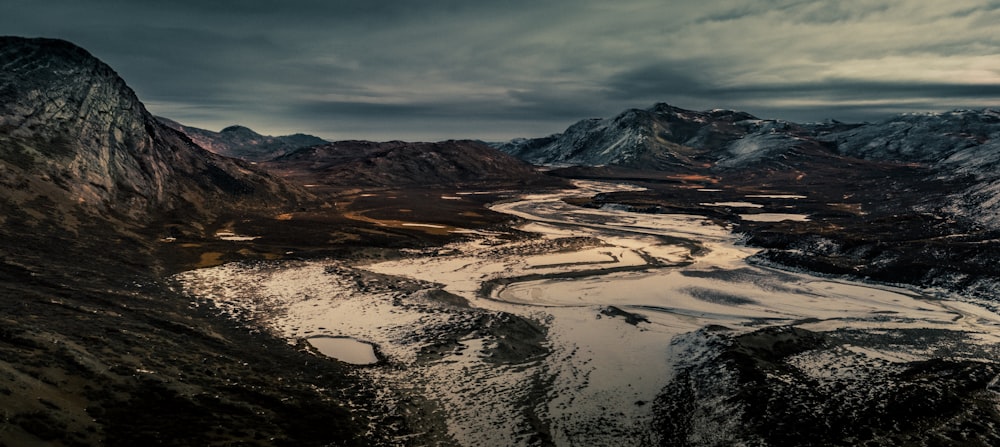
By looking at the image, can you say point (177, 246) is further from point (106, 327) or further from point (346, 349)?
point (346, 349)

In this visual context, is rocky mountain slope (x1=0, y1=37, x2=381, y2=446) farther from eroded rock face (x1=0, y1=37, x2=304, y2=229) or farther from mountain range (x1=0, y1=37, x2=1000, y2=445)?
eroded rock face (x1=0, y1=37, x2=304, y2=229)

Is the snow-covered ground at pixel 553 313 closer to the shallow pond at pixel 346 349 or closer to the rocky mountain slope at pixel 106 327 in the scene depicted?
the shallow pond at pixel 346 349

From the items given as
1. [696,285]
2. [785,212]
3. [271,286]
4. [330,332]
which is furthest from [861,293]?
[785,212]

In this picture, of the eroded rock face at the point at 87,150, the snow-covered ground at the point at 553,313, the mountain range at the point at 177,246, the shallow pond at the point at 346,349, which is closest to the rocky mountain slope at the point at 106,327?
the mountain range at the point at 177,246

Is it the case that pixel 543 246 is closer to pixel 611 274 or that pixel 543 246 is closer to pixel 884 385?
pixel 611 274

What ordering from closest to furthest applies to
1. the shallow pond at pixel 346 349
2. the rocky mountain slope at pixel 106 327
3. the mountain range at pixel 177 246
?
1. the rocky mountain slope at pixel 106 327
2. the mountain range at pixel 177 246
3. the shallow pond at pixel 346 349

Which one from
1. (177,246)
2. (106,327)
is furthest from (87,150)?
(106,327)
